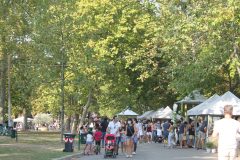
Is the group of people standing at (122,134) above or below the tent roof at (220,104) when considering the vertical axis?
below

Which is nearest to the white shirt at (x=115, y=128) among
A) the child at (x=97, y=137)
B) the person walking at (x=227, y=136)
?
the child at (x=97, y=137)

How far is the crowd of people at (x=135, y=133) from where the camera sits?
2727cm

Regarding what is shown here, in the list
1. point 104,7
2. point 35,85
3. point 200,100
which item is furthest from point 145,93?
point 35,85

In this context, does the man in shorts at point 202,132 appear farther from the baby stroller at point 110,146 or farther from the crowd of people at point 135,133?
the baby stroller at point 110,146

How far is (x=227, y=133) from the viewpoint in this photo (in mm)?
10523

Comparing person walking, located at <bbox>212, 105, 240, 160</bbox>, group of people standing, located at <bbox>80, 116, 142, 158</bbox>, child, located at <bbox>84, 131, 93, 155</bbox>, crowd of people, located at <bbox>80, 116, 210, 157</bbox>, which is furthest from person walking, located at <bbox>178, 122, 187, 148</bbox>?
person walking, located at <bbox>212, 105, 240, 160</bbox>

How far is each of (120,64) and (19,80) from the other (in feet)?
32.5

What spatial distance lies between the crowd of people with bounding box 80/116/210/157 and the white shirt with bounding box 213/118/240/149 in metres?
15.7

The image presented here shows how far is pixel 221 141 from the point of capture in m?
10.5

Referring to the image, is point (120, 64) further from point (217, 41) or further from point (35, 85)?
point (217, 41)

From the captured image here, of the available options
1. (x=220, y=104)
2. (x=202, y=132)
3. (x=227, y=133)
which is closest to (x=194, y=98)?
(x=202, y=132)

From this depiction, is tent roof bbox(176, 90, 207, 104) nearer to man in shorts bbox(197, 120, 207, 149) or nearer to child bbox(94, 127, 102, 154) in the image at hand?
man in shorts bbox(197, 120, 207, 149)

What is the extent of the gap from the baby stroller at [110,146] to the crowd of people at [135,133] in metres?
0.69

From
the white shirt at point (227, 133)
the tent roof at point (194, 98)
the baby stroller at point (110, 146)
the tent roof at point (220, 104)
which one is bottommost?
the baby stroller at point (110, 146)
